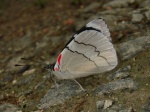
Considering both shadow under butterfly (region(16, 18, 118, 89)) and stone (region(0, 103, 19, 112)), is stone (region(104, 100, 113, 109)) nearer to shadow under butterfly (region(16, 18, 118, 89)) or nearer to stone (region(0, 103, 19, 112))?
shadow under butterfly (region(16, 18, 118, 89))

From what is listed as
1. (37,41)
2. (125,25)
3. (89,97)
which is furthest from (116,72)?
(37,41)

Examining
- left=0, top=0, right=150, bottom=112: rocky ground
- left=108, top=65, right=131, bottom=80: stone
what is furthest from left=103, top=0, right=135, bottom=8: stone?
left=108, top=65, right=131, bottom=80: stone

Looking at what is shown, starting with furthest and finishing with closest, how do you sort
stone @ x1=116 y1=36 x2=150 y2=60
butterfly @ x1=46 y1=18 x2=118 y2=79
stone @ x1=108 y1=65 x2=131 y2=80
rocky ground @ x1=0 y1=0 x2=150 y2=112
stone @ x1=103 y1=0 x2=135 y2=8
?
1. stone @ x1=103 y1=0 x2=135 y2=8
2. stone @ x1=116 y1=36 x2=150 y2=60
3. stone @ x1=108 y1=65 x2=131 y2=80
4. butterfly @ x1=46 y1=18 x2=118 y2=79
5. rocky ground @ x1=0 y1=0 x2=150 y2=112

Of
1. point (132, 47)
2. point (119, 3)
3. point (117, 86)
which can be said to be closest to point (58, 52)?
point (132, 47)

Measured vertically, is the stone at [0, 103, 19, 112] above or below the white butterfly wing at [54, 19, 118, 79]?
below

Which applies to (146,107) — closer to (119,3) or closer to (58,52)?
(58,52)

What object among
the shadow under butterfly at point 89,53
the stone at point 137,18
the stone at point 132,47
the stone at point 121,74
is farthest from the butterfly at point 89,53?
the stone at point 137,18

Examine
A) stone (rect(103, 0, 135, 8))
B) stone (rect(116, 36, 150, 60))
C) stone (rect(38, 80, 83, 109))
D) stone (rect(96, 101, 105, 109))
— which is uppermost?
stone (rect(103, 0, 135, 8))

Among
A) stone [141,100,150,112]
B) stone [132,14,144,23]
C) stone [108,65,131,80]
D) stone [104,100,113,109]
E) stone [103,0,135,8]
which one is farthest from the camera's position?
stone [103,0,135,8]
